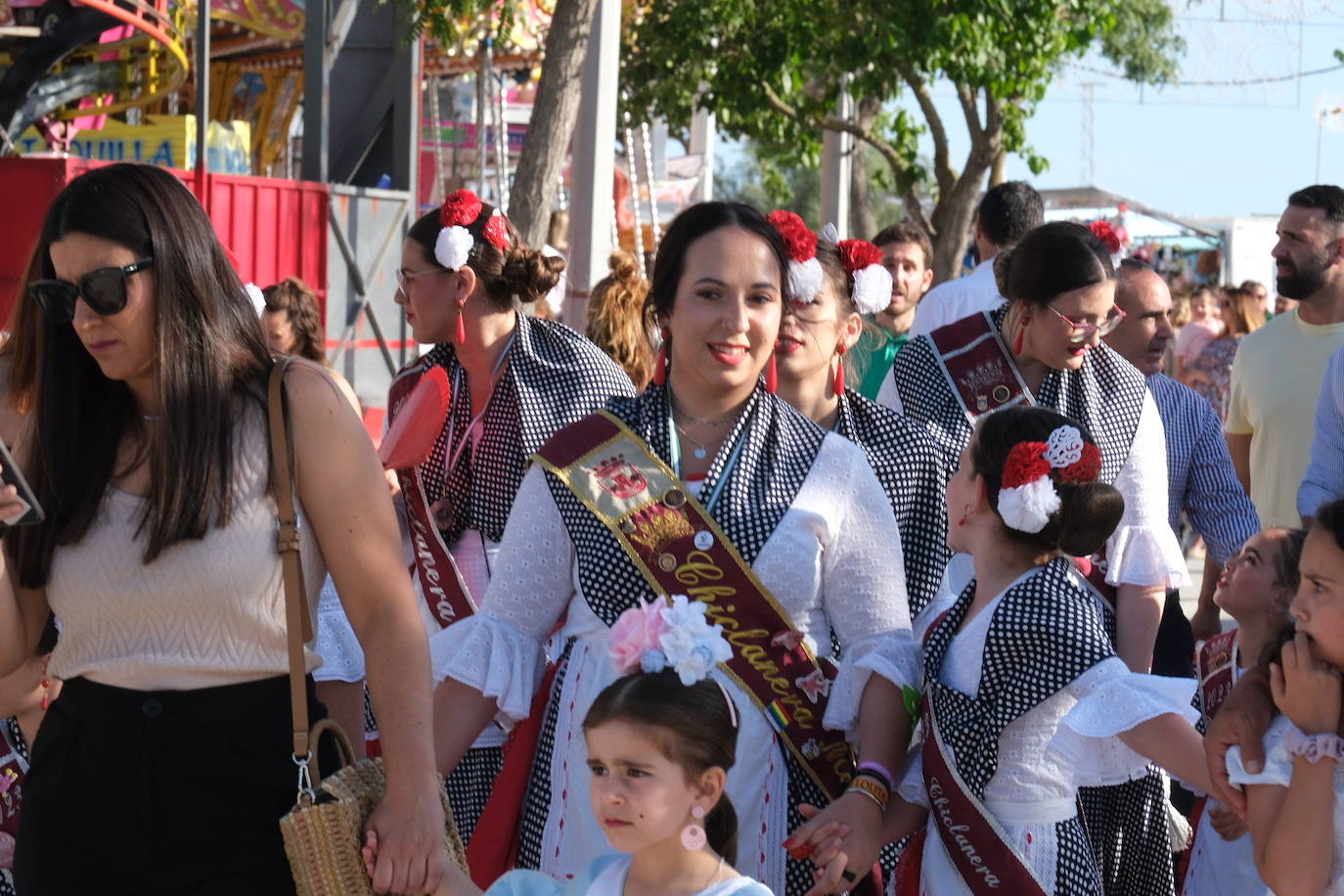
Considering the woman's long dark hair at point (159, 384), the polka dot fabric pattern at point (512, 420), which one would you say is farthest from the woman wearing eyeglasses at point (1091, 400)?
the woman's long dark hair at point (159, 384)

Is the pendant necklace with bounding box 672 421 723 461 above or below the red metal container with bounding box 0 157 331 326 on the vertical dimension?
below

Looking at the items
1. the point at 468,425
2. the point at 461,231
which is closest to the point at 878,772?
the point at 468,425

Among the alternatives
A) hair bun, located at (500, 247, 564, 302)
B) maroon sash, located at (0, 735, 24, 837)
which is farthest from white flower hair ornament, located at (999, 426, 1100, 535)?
maroon sash, located at (0, 735, 24, 837)

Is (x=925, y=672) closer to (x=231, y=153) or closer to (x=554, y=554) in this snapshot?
(x=554, y=554)

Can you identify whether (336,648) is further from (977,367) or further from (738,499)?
(977,367)

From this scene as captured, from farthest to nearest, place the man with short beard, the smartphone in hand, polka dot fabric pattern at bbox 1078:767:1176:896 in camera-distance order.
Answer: the man with short beard, polka dot fabric pattern at bbox 1078:767:1176:896, the smartphone in hand

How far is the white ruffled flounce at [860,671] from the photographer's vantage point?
3037mm

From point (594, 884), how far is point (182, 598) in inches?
31.6

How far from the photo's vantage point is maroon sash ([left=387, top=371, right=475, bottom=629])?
454 centimetres

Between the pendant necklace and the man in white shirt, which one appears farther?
the man in white shirt

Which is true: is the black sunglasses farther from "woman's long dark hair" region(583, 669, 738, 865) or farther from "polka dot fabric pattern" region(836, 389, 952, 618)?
"polka dot fabric pattern" region(836, 389, 952, 618)

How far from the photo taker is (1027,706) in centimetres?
320

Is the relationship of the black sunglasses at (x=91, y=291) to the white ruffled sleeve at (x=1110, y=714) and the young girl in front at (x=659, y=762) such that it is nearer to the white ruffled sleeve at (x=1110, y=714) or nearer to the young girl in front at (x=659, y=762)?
the young girl in front at (x=659, y=762)

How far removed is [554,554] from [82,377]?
Result: 88cm
